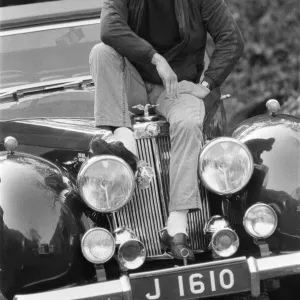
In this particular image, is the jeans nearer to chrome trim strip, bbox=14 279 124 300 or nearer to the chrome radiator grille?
the chrome radiator grille

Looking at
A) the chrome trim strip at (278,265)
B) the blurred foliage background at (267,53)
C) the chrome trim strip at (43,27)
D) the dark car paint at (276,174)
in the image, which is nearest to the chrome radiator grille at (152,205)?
the dark car paint at (276,174)

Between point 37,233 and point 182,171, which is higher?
point 182,171

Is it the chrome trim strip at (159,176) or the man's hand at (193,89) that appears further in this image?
the man's hand at (193,89)

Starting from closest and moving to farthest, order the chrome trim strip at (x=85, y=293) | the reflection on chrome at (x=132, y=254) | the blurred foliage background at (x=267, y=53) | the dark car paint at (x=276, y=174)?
the chrome trim strip at (x=85, y=293) < the reflection on chrome at (x=132, y=254) < the dark car paint at (x=276, y=174) < the blurred foliage background at (x=267, y=53)

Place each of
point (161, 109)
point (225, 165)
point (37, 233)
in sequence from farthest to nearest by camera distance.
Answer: point (161, 109), point (225, 165), point (37, 233)

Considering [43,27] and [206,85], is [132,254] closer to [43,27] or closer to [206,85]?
[206,85]

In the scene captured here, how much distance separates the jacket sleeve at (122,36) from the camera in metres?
3.51

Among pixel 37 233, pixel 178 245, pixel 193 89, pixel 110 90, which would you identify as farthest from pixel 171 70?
pixel 37 233

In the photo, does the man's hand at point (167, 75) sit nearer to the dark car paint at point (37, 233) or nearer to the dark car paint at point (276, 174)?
the dark car paint at point (276, 174)

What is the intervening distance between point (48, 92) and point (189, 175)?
4.26 feet

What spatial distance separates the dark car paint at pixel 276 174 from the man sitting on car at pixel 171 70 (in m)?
0.25

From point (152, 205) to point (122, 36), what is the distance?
81 cm

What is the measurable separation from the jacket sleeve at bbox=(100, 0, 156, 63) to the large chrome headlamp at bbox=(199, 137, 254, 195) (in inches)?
22.6

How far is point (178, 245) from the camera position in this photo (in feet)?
10.6
